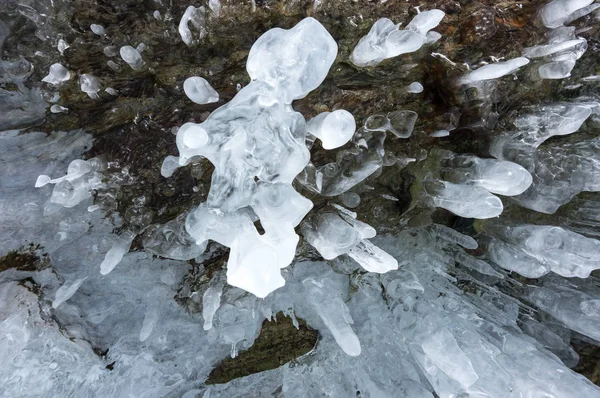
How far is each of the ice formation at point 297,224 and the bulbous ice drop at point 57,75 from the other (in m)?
0.02

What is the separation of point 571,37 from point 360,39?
4.24ft

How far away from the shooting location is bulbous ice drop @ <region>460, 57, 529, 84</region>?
2555 millimetres

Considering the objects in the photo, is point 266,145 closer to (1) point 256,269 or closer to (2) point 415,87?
(1) point 256,269

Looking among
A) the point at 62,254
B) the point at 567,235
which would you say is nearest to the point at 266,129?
the point at 62,254

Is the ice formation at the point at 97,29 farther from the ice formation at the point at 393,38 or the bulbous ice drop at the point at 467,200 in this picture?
the bulbous ice drop at the point at 467,200

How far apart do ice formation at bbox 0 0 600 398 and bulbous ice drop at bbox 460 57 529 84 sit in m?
0.01

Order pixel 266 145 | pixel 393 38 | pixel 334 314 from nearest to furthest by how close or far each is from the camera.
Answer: pixel 266 145
pixel 393 38
pixel 334 314

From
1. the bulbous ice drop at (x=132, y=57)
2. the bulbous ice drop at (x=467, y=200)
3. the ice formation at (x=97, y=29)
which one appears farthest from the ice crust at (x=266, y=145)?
the bulbous ice drop at (x=467, y=200)

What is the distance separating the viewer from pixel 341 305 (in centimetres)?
313

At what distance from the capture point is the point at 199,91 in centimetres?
242

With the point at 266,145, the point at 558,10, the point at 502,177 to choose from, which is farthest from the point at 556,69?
the point at 266,145

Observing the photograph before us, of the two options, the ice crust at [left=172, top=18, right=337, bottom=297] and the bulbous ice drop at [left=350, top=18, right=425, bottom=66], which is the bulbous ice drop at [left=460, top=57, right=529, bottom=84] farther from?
the ice crust at [left=172, top=18, right=337, bottom=297]

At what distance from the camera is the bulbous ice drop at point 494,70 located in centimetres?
255

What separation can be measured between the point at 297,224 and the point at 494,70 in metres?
1.39
